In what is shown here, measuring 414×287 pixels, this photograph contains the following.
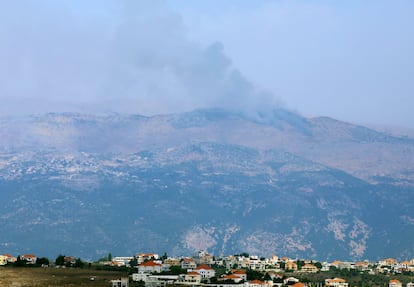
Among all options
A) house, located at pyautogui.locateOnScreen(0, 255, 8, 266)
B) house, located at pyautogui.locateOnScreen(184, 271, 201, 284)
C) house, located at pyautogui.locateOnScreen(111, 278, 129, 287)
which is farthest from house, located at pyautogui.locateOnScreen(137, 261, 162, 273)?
house, located at pyautogui.locateOnScreen(111, 278, 129, 287)

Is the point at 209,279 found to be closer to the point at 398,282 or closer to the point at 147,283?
the point at 147,283

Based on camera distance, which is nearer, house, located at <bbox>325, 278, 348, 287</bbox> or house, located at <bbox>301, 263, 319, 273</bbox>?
house, located at <bbox>325, 278, 348, 287</bbox>

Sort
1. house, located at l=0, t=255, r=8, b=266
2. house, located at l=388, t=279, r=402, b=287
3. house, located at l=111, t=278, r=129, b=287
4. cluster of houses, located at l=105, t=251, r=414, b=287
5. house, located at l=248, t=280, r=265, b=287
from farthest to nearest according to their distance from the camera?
house, located at l=0, t=255, r=8, b=266, house, located at l=388, t=279, r=402, b=287, cluster of houses, located at l=105, t=251, r=414, b=287, house, located at l=248, t=280, r=265, b=287, house, located at l=111, t=278, r=129, b=287

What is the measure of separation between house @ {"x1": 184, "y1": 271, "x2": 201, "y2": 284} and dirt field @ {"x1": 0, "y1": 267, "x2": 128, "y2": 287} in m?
7.29

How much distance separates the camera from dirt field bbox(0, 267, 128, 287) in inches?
3620

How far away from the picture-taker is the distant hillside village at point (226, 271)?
333 feet

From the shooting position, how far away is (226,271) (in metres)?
122

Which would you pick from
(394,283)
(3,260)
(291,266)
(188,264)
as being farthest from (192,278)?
(291,266)

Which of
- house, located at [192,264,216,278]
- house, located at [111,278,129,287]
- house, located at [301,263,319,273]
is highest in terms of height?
house, located at [301,263,319,273]

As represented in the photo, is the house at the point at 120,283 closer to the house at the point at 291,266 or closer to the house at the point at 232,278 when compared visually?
the house at the point at 232,278

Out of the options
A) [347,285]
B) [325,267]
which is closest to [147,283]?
[347,285]

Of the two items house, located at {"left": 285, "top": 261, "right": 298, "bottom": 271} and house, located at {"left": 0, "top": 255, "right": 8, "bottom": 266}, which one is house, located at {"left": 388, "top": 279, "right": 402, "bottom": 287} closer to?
house, located at {"left": 285, "top": 261, "right": 298, "bottom": 271}

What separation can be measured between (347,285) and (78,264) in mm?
32887

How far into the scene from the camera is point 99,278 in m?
101
